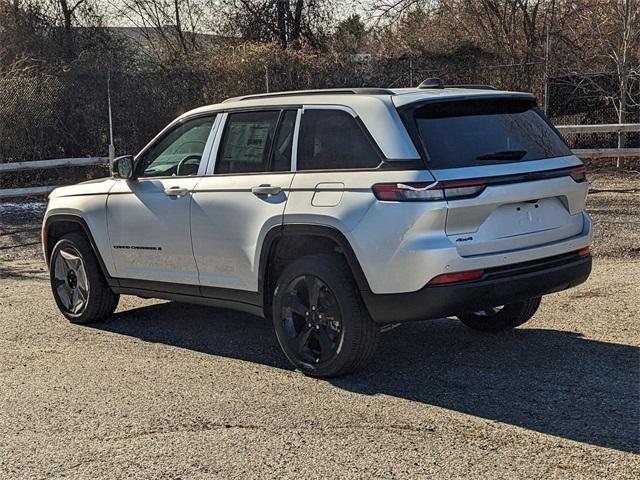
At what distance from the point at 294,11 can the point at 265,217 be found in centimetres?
1757

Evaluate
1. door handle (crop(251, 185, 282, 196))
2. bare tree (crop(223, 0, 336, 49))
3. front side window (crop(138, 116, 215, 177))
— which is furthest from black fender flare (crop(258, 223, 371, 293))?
bare tree (crop(223, 0, 336, 49))

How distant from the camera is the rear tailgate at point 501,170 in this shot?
5.06m

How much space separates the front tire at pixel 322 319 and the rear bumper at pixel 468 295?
0.49 ft

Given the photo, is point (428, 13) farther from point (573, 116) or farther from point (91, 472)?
point (91, 472)

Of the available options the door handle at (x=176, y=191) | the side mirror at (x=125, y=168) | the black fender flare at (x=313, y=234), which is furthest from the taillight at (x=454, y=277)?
the side mirror at (x=125, y=168)

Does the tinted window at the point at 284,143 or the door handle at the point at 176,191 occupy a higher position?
the tinted window at the point at 284,143

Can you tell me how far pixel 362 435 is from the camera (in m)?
4.55

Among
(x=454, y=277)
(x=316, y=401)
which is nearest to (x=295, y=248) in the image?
(x=316, y=401)

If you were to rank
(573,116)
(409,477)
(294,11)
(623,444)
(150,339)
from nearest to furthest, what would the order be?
1. (409,477)
2. (623,444)
3. (150,339)
4. (573,116)
5. (294,11)

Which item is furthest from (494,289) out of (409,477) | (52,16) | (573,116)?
(52,16)

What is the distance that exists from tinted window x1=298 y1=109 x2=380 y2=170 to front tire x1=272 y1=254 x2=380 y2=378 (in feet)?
2.04

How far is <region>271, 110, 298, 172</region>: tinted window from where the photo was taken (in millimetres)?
5832

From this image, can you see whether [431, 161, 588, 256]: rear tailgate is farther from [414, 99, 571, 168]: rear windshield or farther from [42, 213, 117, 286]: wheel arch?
[42, 213, 117, 286]: wheel arch

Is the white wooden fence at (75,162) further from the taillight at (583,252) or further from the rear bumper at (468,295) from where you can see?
the rear bumper at (468,295)
